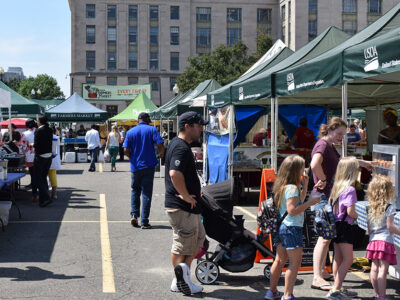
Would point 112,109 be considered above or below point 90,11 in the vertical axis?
below

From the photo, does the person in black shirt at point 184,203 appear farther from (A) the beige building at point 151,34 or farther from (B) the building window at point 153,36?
(B) the building window at point 153,36

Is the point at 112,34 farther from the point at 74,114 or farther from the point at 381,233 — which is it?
the point at 381,233

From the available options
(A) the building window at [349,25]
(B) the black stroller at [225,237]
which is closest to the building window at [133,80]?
(A) the building window at [349,25]

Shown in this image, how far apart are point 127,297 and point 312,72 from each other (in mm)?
3949

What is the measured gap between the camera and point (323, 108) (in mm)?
15016

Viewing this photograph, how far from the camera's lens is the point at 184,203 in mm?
5566

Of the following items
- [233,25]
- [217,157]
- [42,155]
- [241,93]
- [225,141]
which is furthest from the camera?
[233,25]

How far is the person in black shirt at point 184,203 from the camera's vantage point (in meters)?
5.48

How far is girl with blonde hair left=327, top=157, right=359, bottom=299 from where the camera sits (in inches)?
211

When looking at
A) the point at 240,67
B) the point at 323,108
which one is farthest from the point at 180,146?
the point at 240,67

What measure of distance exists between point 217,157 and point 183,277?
8.76m

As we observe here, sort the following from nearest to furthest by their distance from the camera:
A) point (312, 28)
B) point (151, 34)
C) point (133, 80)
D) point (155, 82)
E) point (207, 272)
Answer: point (207, 272) → point (312, 28) → point (133, 80) → point (151, 34) → point (155, 82)

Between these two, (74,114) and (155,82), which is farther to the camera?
(155,82)

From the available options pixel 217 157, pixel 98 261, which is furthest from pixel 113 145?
pixel 98 261
